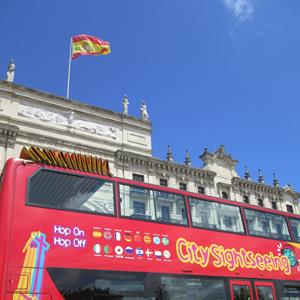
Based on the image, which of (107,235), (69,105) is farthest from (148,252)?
(69,105)

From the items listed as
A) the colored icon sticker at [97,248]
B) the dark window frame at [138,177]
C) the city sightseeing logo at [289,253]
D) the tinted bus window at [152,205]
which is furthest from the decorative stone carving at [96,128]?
the colored icon sticker at [97,248]

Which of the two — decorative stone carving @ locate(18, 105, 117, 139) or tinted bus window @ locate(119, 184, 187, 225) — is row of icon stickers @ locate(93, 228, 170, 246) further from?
decorative stone carving @ locate(18, 105, 117, 139)

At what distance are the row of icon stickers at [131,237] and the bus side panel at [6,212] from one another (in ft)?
6.50

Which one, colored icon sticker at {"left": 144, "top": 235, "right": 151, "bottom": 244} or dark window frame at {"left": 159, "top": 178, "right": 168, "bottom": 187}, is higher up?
dark window frame at {"left": 159, "top": 178, "right": 168, "bottom": 187}

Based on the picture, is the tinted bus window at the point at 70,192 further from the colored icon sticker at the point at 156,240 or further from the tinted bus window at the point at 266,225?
the tinted bus window at the point at 266,225

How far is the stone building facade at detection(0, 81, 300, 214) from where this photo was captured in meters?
25.3

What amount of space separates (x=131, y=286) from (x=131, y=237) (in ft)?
3.91

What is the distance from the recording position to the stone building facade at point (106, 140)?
2531cm


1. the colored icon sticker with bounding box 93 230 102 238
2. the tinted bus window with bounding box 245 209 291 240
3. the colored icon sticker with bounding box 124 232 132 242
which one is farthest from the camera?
the tinted bus window with bounding box 245 209 291 240

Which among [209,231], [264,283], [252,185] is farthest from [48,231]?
[252,185]

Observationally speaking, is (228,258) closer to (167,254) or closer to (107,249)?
(167,254)

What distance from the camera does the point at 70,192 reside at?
8.91m

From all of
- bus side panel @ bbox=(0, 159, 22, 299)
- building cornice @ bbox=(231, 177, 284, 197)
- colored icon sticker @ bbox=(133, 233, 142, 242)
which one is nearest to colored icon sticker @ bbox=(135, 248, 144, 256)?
colored icon sticker @ bbox=(133, 233, 142, 242)

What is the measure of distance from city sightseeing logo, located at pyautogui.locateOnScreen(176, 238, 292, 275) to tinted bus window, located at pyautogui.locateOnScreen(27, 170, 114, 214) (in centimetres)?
232
